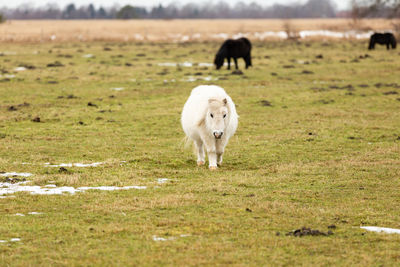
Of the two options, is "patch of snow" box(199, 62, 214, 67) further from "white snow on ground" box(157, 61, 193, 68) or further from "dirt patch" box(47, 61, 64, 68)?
"dirt patch" box(47, 61, 64, 68)

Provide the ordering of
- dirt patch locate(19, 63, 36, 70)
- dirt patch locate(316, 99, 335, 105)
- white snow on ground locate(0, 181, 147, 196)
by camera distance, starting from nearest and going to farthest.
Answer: white snow on ground locate(0, 181, 147, 196)
dirt patch locate(316, 99, 335, 105)
dirt patch locate(19, 63, 36, 70)

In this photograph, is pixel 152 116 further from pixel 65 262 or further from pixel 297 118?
pixel 65 262

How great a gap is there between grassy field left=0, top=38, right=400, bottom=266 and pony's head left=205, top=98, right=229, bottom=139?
0.80 metres

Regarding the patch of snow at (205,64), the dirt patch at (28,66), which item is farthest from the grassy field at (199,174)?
the patch of snow at (205,64)

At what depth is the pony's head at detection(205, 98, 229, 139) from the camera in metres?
10.7

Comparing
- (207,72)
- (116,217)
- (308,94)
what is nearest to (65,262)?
(116,217)

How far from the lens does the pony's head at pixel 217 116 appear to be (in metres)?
10.7

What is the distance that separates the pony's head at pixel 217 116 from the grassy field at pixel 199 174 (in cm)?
80

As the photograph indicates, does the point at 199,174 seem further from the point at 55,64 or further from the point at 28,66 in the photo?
the point at 55,64

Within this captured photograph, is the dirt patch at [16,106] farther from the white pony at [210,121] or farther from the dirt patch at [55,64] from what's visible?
the dirt patch at [55,64]

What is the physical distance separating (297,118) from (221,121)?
25.0 ft

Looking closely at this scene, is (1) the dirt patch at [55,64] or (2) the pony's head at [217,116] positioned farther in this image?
(1) the dirt patch at [55,64]

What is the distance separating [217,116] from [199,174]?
3.64 feet

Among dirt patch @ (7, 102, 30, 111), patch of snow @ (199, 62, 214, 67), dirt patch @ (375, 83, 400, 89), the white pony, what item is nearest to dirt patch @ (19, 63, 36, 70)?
patch of snow @ (199, 62, 214, 67)
